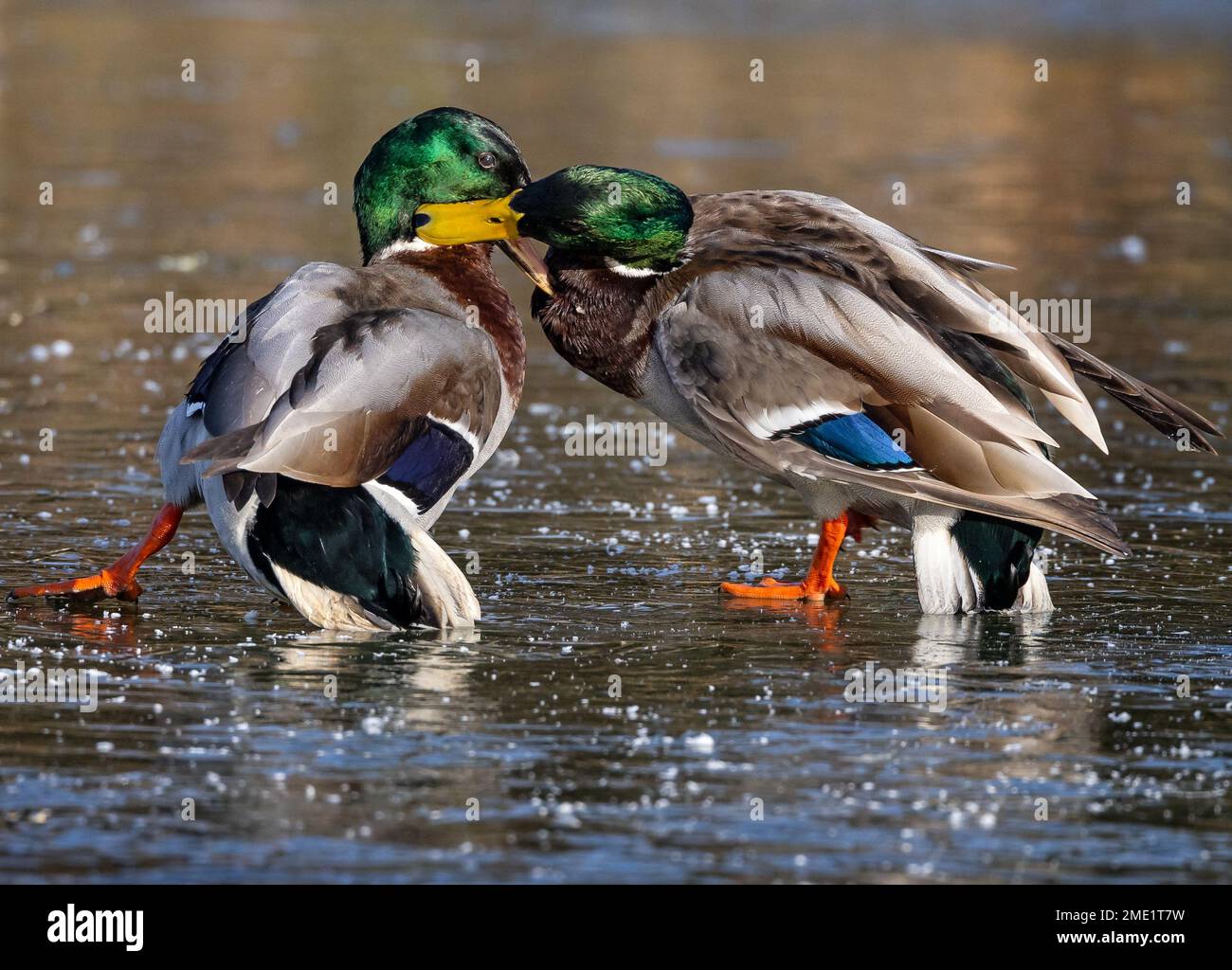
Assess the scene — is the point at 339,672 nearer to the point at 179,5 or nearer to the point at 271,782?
the point at 271,782

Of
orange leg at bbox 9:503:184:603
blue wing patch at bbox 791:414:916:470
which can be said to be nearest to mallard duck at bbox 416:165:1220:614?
blue wing patch at bbox 791:414:916:470

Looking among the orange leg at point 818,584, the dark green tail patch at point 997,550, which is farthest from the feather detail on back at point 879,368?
the orange leg at point 818,584

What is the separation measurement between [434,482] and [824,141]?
1300cm

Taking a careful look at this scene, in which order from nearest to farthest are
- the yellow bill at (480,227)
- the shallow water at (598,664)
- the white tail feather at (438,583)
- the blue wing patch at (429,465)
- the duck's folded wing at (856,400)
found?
the shallow water at (598,664), the white tail feather at (438,583), the blue wing patch at (429,465), the duck's folded wing at (856,400), the yellow bill at (480,227)

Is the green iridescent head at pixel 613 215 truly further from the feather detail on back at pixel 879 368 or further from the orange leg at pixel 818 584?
the orange leg at pixel 818 584

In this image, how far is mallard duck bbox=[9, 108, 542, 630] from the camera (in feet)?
17.9

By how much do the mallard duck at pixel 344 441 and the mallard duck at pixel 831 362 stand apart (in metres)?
0.39

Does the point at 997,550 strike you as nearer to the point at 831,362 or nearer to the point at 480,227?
the point at 831,362

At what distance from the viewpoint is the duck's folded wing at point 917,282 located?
612cm

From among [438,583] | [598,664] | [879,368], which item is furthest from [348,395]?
[879,368]

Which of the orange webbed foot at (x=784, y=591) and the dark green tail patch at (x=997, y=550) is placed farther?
the orange webbed foot at (x=784, y=591)

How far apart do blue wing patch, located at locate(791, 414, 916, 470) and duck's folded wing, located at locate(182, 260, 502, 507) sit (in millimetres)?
941

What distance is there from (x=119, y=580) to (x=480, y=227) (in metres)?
1.55

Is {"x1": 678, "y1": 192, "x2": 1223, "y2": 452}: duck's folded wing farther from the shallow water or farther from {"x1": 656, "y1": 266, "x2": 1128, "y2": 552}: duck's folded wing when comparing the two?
the shallow water
